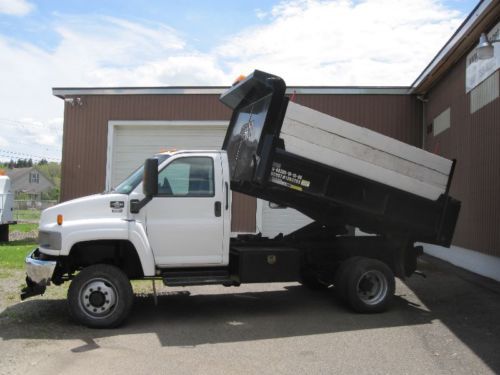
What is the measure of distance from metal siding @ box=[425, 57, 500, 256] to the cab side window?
5867mm

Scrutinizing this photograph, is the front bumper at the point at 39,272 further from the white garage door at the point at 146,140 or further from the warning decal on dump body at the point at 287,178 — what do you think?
the white garage door at the point at 146,140

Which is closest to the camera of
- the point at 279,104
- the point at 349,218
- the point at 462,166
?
the point at 279,104

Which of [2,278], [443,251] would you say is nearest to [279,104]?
[2,278]

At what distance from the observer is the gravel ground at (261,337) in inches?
212

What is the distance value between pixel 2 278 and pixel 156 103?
26.7ft

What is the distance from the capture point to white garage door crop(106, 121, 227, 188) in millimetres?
16812

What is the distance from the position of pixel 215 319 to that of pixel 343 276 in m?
1.93

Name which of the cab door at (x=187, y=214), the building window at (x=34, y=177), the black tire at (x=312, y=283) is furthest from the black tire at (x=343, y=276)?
the building window at (x=34, y=177)

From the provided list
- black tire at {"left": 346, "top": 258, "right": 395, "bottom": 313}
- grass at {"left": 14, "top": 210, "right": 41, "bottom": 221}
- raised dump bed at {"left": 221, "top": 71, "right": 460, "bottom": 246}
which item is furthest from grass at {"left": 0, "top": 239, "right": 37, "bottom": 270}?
→ grass at {"left": 14, "top": 210, "right": 41, "bottom": 221}

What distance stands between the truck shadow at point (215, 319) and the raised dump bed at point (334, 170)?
137cm

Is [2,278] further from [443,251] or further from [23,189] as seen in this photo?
[23,189]

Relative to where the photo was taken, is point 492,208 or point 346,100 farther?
point 346,100

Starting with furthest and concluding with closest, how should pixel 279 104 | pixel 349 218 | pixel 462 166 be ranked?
1. pixel 462 166
2. pixel 349 218
3. pixel 279 104

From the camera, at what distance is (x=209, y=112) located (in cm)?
1658
